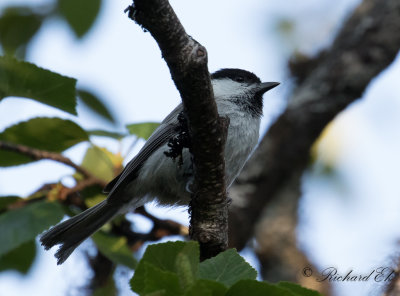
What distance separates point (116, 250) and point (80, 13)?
1.45 metres

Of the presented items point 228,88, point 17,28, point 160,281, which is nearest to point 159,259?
point 160,281

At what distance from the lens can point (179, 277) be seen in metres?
1.89

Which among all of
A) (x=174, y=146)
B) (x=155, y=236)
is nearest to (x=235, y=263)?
(x=174, y=146)

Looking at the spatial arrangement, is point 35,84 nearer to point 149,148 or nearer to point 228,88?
point 149,148

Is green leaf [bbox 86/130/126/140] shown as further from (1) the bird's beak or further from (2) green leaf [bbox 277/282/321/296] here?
(2) green leaf [bbox 277/282/321/296]

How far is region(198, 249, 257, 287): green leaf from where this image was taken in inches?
81.6

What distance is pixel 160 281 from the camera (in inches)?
73.9

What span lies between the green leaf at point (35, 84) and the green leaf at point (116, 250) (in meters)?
0.90

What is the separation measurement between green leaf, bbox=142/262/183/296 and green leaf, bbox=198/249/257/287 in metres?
0.20

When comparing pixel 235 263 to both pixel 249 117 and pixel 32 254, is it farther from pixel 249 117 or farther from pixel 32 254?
pixel 32 254

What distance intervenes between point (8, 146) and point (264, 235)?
2.31 m

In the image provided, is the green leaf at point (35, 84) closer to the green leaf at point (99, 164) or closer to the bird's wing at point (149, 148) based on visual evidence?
the bird's wing at point (149, 148)

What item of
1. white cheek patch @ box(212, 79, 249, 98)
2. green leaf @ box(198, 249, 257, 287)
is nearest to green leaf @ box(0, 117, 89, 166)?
white cheek patch @ box(212, 79, 249, 98)

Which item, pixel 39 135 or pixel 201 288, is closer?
pixel 201 288
